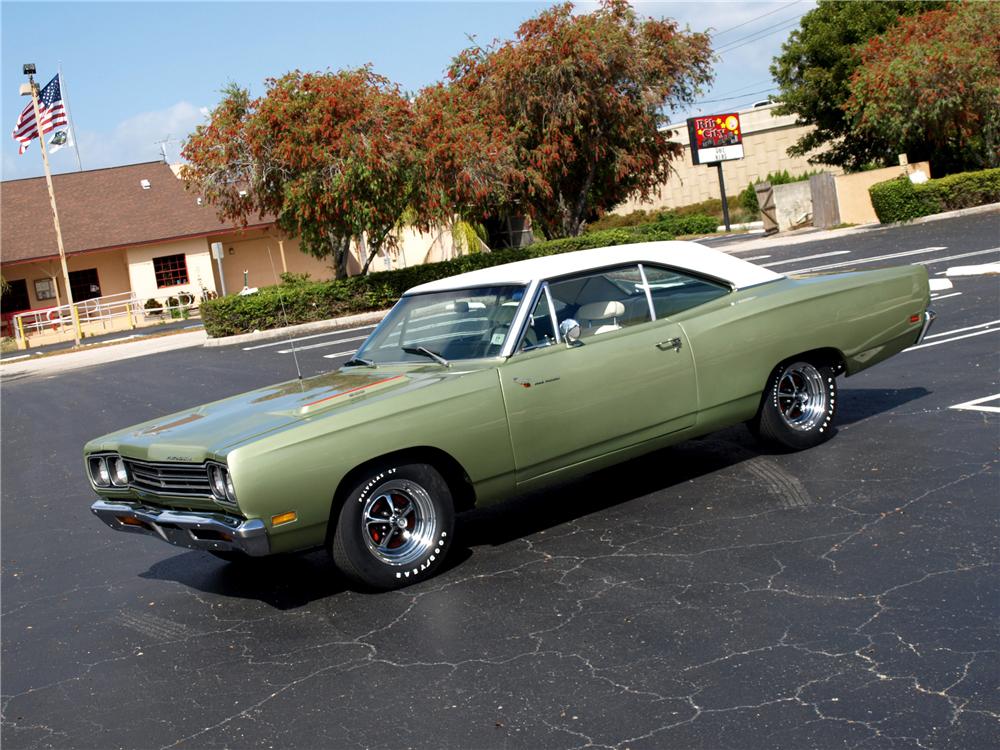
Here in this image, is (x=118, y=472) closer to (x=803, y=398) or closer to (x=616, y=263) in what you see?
(x=616, y=263)

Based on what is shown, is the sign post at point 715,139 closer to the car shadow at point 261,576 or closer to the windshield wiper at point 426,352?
the windshield wiper at point 426,352

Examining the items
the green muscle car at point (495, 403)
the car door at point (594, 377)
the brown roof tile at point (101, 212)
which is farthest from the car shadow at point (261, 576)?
the brown roof tile at point (101, 212)

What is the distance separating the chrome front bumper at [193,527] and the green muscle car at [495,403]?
11 mm

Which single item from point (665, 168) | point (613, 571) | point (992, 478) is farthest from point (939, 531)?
point (665, 168)

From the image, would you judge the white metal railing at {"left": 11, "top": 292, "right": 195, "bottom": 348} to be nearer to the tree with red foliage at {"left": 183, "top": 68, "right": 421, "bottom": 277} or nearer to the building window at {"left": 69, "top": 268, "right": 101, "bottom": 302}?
the building window at {"left": 69, "top": 268, "right": 101, "bottom": 302}

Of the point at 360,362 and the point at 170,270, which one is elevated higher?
the point at 170,270

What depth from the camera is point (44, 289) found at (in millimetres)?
43562

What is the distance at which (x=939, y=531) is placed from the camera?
568 cm

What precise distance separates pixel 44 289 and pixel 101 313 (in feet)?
10.4

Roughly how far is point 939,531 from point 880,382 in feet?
13.6

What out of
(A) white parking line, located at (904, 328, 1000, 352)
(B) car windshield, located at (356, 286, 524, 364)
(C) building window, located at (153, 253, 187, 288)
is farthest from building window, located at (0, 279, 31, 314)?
(B) car windshield, located at (356, 286, 524, 364)

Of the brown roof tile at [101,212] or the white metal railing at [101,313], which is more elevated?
the brown roof tile at [101,212]

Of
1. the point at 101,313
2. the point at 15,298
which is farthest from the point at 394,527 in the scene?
the point at 15,298

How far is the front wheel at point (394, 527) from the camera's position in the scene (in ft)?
18.2
